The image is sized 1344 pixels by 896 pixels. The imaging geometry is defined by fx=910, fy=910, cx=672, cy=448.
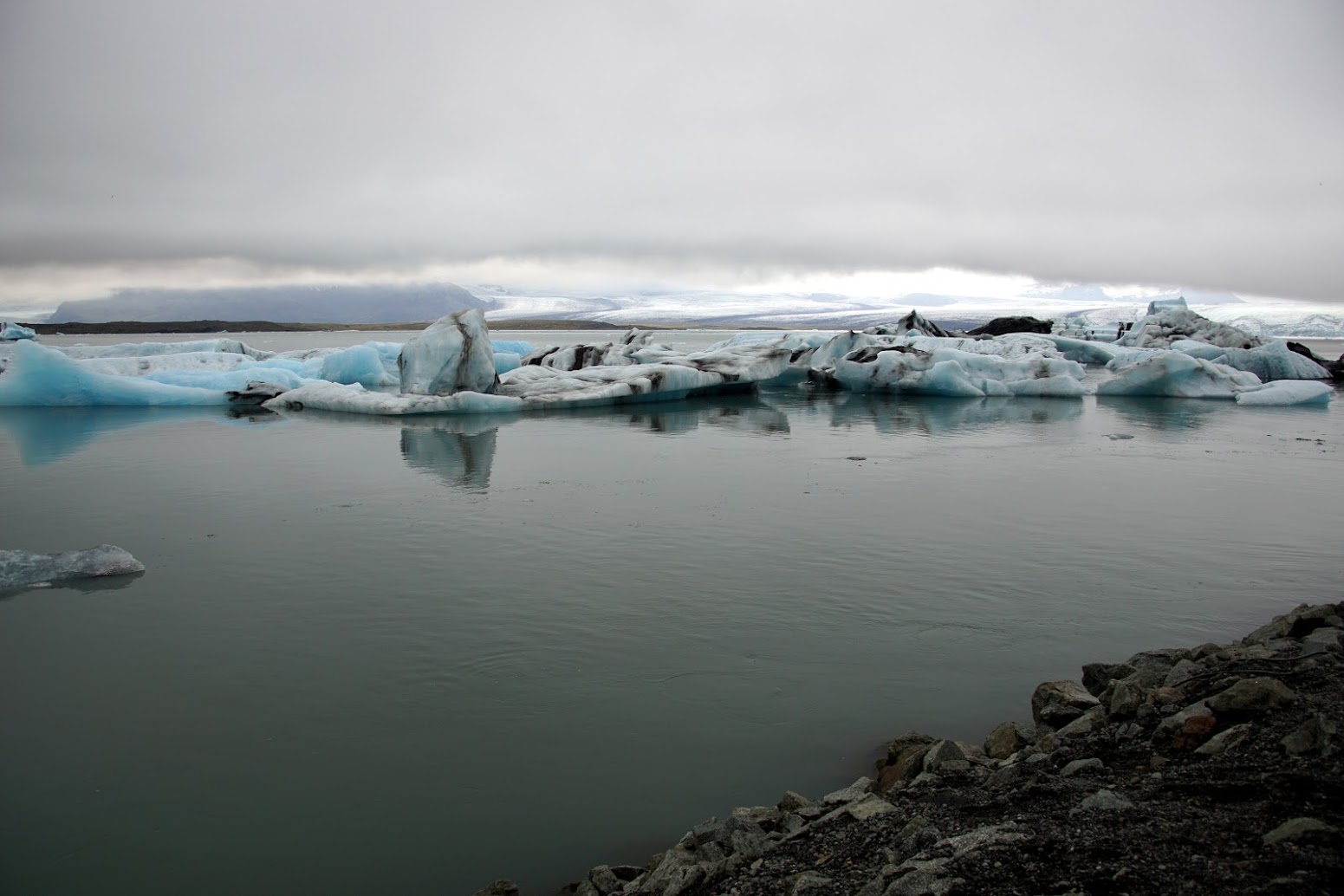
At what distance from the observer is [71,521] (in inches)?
221

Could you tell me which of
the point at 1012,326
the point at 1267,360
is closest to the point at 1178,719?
the point at 1267,360

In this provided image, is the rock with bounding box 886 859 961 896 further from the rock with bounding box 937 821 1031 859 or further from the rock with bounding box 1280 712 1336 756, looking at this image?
the rock with bounding box 1280 712 1336 756

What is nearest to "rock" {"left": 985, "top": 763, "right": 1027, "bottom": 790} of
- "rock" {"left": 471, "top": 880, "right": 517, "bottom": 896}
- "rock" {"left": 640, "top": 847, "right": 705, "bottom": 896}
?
"rock" {"left": 640, "top": 847, "right": 705, "bottom": 896}

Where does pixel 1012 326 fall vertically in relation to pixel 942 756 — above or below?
above

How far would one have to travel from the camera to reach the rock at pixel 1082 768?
2332 millimetres

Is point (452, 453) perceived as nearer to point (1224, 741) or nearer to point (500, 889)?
point (500, 889)

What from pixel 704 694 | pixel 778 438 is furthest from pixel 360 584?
pixel 778 438

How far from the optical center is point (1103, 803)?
2078 mm

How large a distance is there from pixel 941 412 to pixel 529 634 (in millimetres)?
10678

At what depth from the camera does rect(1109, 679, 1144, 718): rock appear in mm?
2666

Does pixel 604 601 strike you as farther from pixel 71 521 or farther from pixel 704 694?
Answer: pixel 71 521

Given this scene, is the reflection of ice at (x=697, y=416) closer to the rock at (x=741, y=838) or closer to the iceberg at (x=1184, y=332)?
the rock at (x=741, y=838)

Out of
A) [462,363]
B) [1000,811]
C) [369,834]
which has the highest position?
[462,363]

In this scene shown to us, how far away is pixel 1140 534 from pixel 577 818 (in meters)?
4.24
